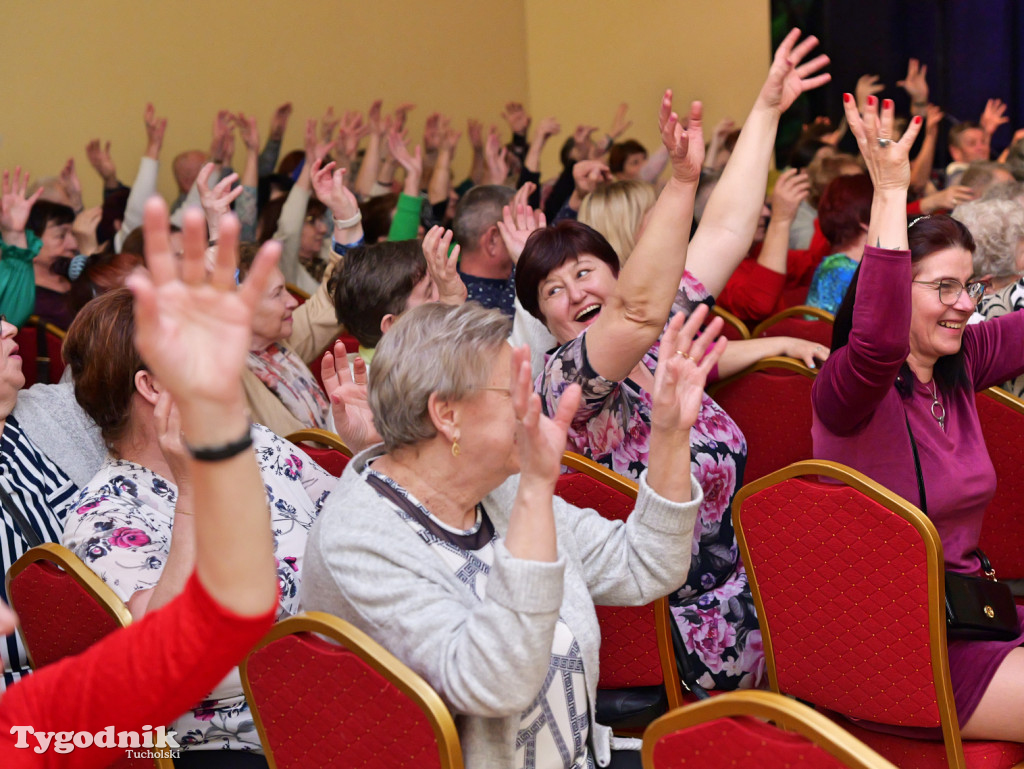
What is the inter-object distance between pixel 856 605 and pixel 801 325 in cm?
176

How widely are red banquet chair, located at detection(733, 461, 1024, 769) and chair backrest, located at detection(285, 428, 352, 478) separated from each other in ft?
3.09

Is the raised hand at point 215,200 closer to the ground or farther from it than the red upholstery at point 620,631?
farther from it

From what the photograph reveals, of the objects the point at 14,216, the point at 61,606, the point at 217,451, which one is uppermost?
the point at 217,451

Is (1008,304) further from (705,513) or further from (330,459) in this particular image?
(330,459)

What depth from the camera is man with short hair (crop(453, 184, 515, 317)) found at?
12.6ft

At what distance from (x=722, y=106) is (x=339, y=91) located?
10.0 feet

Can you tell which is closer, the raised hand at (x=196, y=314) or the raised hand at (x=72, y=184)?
the raised hand at (x=196, y=314)

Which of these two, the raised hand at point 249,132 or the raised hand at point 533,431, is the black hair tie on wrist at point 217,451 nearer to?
the raised hand at point 533,431

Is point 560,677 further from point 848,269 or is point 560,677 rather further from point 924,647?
point 848,269

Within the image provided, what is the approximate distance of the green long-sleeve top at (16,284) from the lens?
→ 3.98 m

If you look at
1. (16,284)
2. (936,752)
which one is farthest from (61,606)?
(16,284)

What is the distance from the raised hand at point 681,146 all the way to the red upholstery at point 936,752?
3.56 ft

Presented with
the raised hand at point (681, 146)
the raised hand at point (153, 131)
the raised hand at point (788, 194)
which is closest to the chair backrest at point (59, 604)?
the raised hand at point (681, 146)

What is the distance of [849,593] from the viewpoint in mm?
1862
